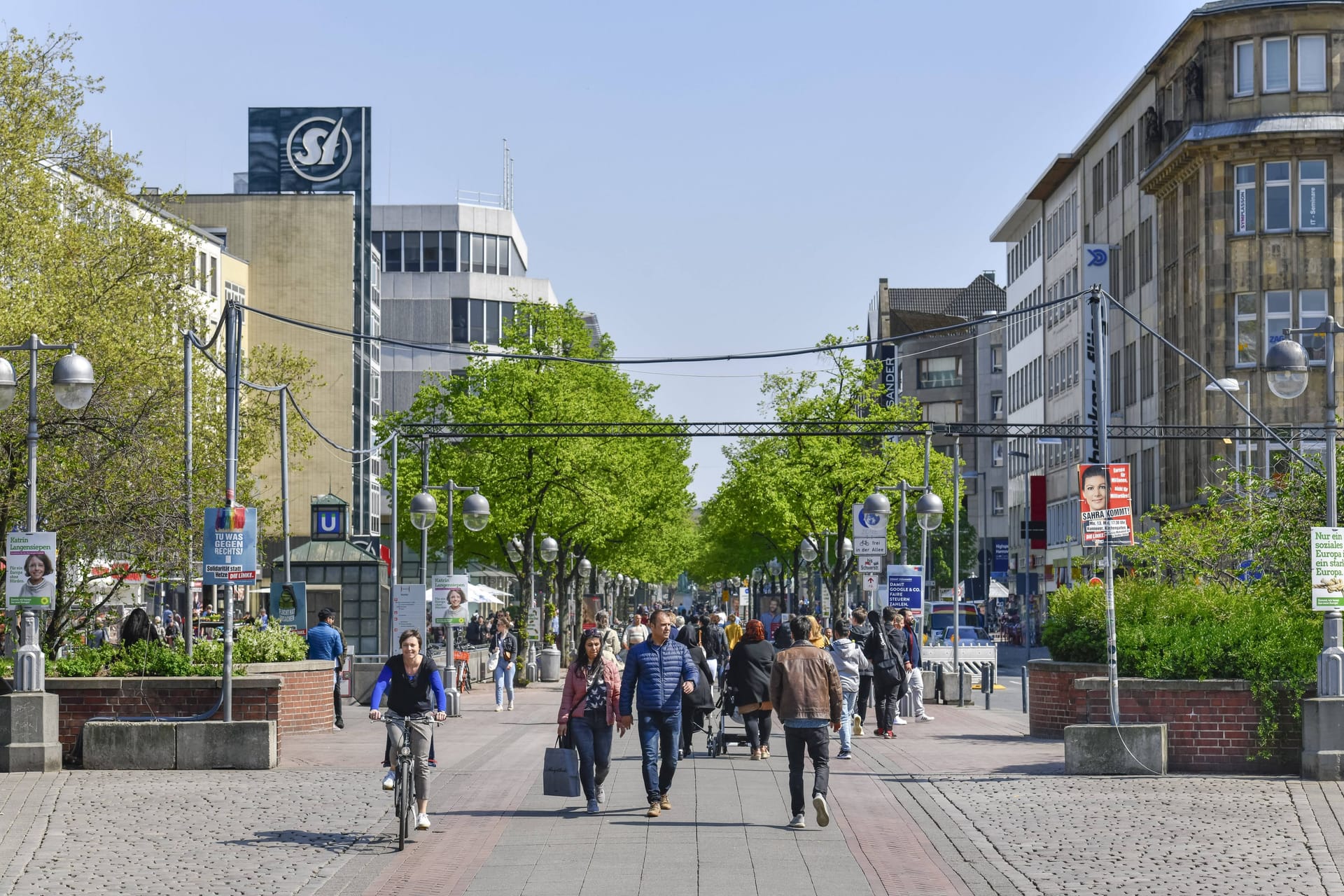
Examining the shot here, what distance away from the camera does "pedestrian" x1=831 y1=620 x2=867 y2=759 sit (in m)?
21.8

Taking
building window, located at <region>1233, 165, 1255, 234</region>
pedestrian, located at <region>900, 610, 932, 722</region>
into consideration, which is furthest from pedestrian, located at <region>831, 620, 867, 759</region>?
building window, located at <region>1233, 165, 1255, 234</region>

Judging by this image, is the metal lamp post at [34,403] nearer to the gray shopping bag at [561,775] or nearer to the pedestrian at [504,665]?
the gray shopping bag at [561,775]

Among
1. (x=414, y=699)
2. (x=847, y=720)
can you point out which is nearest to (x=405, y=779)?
(x=414, y=699)

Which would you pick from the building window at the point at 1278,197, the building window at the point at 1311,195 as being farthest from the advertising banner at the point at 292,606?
the building window at the point at 1311,195

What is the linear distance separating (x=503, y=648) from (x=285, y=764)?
12294mm

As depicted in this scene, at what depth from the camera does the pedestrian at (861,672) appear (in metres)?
24.5

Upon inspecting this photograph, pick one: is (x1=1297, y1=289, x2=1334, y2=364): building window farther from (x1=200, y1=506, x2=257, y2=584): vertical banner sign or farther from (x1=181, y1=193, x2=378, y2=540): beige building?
(x1=181, y1=193, x2=378, y2=540): beige building

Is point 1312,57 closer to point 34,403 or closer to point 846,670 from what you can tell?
point 846,670

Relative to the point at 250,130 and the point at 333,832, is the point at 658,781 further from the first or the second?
the point at 250,130

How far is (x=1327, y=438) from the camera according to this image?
19797 mm

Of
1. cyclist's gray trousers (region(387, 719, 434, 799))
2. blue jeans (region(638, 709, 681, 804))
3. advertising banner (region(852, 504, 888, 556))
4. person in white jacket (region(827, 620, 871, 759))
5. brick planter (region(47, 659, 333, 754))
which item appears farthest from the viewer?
advertising banner (region(852, 504, 888, 556))

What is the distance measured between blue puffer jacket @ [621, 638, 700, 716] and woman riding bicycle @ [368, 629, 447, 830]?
1.70m

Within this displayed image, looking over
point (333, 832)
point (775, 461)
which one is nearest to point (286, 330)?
point (775, 461)

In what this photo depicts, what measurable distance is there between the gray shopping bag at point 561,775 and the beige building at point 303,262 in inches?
2773
